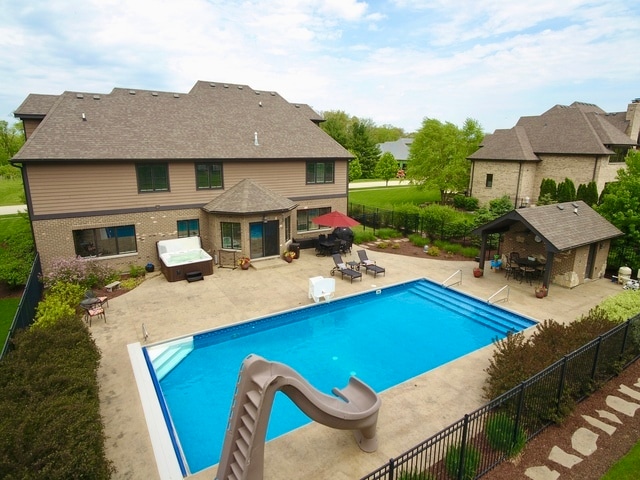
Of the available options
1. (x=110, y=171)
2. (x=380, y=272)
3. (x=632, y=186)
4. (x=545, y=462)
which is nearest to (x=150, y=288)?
(x=110, y=171)

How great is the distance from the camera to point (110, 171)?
1739 cm

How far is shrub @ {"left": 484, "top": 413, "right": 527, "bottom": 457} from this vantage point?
726 cm

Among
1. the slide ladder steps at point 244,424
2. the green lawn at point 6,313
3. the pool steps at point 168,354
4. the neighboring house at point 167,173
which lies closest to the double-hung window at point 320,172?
the neighboring house at point 167,173

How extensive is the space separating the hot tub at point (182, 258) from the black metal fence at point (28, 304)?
4693 mm

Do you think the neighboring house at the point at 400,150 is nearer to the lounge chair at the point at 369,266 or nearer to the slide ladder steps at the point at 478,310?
the lounge chair at the point at 369,266

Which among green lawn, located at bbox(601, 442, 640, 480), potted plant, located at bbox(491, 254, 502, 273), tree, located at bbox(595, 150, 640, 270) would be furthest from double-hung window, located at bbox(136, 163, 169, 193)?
tree, located at bbox(595, 150, 640, 270)

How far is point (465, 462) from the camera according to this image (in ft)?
22.0

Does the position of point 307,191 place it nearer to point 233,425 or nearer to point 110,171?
point 110,171

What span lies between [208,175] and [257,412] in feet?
52.8

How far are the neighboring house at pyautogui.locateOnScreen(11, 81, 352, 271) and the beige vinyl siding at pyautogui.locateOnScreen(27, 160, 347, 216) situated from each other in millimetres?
43

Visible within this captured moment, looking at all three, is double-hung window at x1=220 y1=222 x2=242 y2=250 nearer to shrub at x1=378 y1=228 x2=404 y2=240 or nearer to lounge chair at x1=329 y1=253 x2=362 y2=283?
lounge chair at x1=329 y1=253 x2=362 y2=283

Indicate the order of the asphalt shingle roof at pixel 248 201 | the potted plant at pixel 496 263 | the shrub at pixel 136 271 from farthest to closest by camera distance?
the asphalt shingle roof at pixel 248 201, the potted plant at pixel 496 263, the shrub at pixel 136 271

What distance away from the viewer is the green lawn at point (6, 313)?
12.3m

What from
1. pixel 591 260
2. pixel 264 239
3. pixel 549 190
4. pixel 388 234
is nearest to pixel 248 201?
pixel 264 239
